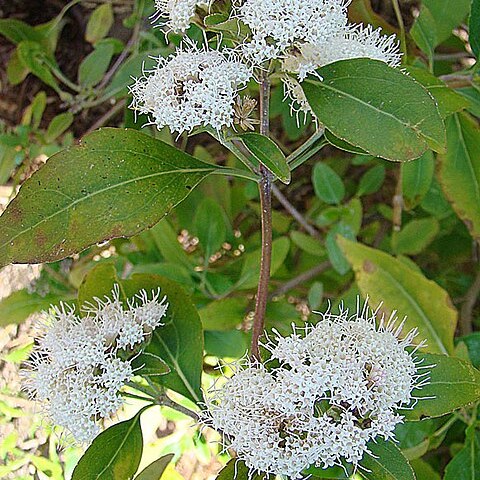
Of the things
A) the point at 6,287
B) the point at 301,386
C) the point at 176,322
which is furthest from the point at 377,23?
the point at 6,287

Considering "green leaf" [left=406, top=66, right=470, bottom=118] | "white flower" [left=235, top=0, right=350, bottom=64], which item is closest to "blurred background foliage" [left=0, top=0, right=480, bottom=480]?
"green leaf" [left=406, top=66, right=470, bottom=118]

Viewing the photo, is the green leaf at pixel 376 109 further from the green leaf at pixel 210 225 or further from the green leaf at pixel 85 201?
the green leaf at pixel 210 225

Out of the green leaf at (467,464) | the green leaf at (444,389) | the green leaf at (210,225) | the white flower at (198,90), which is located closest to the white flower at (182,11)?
the white flower at (198,90)

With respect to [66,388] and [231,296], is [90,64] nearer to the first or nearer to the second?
[231,296]

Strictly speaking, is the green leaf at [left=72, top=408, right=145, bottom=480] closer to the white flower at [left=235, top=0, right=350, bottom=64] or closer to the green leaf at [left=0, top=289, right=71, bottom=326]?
the white flower at [left=235, top=0, right=350, bottom=64]

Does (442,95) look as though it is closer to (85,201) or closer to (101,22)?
(85,201)

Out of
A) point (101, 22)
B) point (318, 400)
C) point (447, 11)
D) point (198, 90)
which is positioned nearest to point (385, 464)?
point (318, 400)
